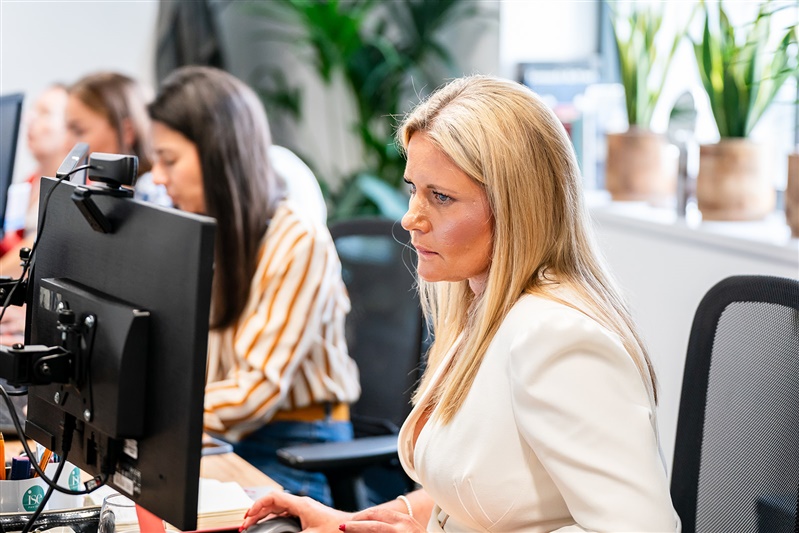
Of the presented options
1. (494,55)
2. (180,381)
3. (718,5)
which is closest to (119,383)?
(180,381)

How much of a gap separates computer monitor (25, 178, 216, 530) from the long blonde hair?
404mm

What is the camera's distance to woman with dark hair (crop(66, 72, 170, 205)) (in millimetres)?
3096

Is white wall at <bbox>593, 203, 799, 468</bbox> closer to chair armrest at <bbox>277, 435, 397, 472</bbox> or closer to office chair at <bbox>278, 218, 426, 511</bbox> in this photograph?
office chair at <bbox>278, 218, 426, 511</bbox>

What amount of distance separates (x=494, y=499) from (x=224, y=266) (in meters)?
1.13

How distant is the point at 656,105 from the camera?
3121 millimetres

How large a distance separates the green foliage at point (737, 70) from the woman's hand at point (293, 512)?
63.1 inches

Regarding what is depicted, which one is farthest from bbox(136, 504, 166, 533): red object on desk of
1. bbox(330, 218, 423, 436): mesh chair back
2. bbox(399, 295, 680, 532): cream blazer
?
bbox(330, 218, 423, 436): mesh chair back

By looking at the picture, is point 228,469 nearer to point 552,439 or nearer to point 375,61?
point 552,439

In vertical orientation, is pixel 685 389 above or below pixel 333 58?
A: below

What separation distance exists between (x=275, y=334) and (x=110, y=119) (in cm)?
129

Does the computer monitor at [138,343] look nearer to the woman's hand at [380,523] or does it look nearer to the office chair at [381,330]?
the woman's hand at [380,523]

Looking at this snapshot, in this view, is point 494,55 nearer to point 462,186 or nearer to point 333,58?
point 333,58

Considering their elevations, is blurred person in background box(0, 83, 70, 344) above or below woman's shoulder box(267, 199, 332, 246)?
above

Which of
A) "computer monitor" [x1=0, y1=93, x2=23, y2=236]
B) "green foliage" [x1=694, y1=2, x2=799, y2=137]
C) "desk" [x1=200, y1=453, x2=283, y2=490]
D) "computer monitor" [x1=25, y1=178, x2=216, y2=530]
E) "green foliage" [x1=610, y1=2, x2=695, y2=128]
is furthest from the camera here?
"green foliage" [x1=610, y1=2, x2=695, y2=128]
